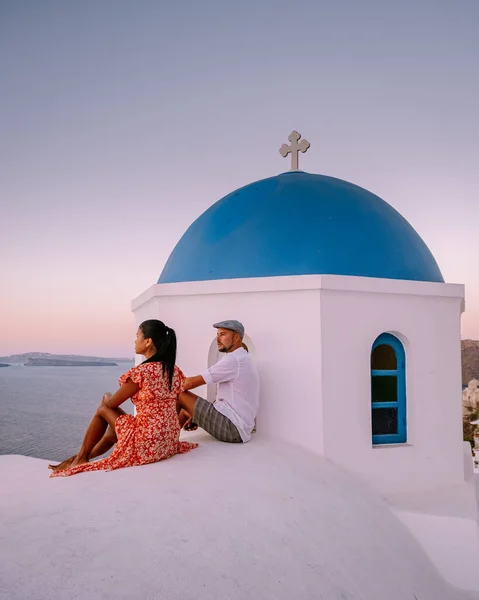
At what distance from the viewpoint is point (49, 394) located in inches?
3142

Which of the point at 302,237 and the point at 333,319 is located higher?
the point at 302,237

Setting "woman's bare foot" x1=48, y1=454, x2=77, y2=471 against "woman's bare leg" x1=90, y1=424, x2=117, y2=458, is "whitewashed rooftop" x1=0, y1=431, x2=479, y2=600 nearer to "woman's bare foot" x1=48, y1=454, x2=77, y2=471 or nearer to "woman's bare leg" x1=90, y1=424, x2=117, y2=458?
"woman's bare foot" x1=48, y1=454, x2=77, y2=471

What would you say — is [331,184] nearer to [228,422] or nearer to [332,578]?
[228,422]

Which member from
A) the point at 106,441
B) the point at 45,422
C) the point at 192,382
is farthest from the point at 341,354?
the point at 45,422

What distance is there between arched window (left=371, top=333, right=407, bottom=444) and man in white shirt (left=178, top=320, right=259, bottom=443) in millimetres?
1468

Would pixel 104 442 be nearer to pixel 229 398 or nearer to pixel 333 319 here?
pixel 229 398

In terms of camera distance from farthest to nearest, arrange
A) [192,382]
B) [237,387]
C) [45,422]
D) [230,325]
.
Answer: [45,422] → [230,325] → [237,387] → [192,382]

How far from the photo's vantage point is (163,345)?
4285mm

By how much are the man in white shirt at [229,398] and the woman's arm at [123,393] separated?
2.24 ft

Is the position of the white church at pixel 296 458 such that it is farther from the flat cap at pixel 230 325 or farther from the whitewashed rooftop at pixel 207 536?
the flat cap at pixel 230 325

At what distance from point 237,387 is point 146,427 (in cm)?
107

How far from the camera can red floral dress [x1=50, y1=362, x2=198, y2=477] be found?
13.2 feet

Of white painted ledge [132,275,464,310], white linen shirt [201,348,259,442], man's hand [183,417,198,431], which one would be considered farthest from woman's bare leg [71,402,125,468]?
white painted ledge [132,275,464,310]

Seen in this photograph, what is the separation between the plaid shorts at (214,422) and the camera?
4820mm
